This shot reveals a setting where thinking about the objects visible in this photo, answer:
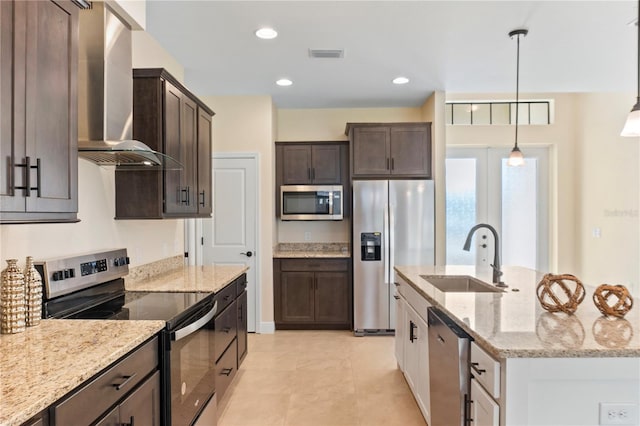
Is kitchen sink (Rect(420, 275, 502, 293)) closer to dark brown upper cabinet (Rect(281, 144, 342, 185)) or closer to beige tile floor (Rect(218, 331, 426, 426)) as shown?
beige tile floor (Rect(218, 331, 426, 426))

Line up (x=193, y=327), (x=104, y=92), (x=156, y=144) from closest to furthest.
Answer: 1. (x=193, y=327)
2. (x=104, y=92)
3. (x=156, y=144)

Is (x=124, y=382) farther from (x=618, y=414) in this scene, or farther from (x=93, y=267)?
(x=618, y=414)

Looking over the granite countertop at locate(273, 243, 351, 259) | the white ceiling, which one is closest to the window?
the white ceiling

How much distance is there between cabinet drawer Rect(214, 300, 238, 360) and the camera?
257 centimetres

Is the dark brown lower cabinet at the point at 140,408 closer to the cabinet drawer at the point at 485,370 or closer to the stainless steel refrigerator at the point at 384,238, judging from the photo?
the cabinet drawer at the point at 485,370

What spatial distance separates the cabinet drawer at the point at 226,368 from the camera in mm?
2593

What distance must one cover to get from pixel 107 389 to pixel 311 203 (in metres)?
3.71

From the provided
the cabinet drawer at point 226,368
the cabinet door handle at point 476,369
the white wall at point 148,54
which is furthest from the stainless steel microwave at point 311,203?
the cabinet door handle at point 476,369

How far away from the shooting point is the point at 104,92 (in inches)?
82.3

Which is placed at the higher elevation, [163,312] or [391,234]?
[391,234]

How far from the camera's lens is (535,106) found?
557cm

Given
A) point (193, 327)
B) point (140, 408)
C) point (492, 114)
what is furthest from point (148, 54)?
point (492, 114)

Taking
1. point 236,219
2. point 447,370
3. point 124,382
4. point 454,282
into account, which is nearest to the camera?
point 124,382

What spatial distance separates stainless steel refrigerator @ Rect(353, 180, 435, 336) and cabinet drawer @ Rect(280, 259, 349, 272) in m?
0.23
